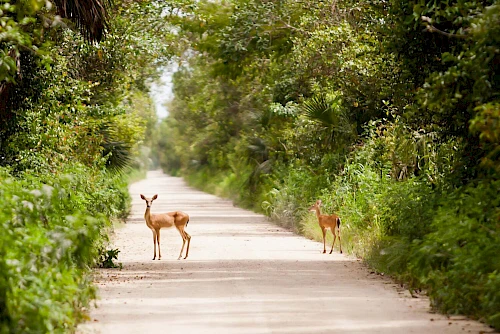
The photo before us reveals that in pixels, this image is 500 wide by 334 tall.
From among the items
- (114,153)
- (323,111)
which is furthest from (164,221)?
(114,153)

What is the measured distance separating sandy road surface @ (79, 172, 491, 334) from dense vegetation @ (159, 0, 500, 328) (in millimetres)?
586

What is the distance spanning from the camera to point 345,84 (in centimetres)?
2477

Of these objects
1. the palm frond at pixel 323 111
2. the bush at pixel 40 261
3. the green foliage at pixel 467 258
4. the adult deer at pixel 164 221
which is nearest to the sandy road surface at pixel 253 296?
the green foliage at pixel 467 258

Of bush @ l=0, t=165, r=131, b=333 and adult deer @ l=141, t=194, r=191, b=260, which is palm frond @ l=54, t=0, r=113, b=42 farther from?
adult deer @ l=141, t=194, r=191, b=260

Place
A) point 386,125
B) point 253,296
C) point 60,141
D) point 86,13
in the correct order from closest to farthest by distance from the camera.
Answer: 1. point 253,296
2. point 86,13
3. point 60,141
4. point 386,125

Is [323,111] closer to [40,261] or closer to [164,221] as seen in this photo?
[164,221]

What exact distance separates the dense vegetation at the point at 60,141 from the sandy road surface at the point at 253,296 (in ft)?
2.02

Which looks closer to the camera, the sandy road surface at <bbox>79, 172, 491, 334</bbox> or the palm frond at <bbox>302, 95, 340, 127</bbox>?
the sandy road surface at <bbox>79, 172, 491, 334</bbox>

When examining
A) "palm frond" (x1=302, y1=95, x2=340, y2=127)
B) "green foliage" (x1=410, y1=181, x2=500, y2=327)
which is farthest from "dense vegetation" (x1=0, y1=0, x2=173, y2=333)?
"palm frond" (x1=302, y1=95, x2=340, y2=127)

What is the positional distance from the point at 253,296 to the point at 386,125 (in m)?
10.0

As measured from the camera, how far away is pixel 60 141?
2114 cm

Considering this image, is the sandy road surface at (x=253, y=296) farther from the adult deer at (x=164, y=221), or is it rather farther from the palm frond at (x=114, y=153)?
the palm frond at (x=114, y=153)

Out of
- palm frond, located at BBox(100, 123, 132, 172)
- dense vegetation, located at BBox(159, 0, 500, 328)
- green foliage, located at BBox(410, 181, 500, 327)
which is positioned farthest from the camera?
palm frond, located at BBox(100, 123, 132, 172)

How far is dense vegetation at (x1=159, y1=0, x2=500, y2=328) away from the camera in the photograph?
12281 mm
